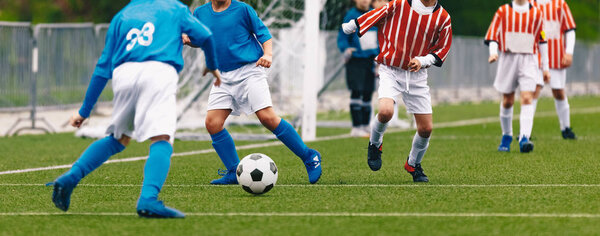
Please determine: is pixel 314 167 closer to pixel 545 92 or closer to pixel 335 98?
pixel 335 98

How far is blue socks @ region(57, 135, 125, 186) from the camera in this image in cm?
603

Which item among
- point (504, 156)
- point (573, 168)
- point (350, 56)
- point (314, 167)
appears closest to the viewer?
point (314, 167)

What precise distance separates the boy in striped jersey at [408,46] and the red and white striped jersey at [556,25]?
15.4 feet

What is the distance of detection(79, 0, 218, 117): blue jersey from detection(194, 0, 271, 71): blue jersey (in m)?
1.53

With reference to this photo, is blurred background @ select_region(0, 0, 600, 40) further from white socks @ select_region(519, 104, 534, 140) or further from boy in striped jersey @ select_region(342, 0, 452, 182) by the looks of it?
boy in striped jersey @ select_region(342, 0, 452, 182)

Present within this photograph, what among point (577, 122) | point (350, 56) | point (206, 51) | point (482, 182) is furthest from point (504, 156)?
point (577, 122)

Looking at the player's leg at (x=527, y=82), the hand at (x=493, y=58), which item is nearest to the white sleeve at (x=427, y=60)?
the hand at (x=493, y=58)

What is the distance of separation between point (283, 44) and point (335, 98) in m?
4.70

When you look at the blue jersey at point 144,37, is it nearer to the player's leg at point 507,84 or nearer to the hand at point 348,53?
the player's leg at point 507,84

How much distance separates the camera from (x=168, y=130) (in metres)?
6.00

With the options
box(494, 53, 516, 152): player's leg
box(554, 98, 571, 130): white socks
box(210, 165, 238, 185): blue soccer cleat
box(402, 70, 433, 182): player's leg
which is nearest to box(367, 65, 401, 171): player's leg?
box(402, 70, 433, 182): player's leg

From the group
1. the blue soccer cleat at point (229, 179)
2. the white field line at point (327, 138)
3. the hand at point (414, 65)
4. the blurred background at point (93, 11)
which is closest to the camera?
the hand at point (414, 65)

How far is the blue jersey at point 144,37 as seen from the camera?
6.03 m

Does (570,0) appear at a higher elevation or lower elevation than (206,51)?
lower
